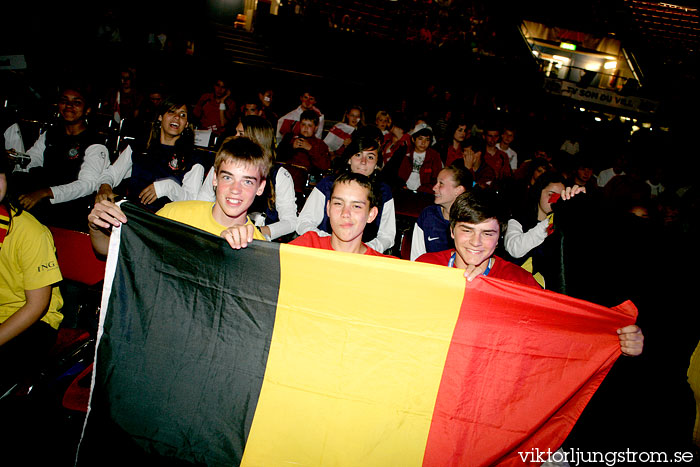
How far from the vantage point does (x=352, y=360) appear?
196 centimetres

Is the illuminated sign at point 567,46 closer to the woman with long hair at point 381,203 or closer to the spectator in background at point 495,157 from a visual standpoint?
the spectator in background at point 495,157

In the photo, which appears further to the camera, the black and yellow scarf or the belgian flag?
the black and yellow scarf

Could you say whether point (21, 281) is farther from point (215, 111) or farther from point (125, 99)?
point (125, 99)

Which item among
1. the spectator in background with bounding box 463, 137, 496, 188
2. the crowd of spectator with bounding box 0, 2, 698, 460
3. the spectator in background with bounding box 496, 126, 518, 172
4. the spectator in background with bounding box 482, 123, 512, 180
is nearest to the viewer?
the crowd of spectator with bounding box 0, 2, 698, 460

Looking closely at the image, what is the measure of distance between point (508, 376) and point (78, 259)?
Result: 9.48 feet

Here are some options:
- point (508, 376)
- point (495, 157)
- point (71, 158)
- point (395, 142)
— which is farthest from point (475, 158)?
point (71, 158)

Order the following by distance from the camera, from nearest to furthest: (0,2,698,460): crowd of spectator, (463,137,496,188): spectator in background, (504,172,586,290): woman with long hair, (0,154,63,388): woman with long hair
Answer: (0,154,63,388): woman with long hair
(0,2,698,460): crowd of spectator
(504,172,586,290): woman with long hair
(463,137,496,188): spectator in background

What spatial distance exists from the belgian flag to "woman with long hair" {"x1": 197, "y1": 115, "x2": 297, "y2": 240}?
4.84 ft

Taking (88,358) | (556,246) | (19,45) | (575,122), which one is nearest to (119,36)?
(19,45)

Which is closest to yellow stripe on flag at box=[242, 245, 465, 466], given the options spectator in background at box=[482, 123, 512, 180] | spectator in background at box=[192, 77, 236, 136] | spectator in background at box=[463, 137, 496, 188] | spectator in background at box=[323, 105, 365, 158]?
spectator in background at box=[463, 137, 496, 188]

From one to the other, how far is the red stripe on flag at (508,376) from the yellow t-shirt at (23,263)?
91.3 inches

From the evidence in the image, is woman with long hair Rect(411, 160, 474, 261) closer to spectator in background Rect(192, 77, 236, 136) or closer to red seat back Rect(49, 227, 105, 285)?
red seat back Rect(49, 227, 105, 285)

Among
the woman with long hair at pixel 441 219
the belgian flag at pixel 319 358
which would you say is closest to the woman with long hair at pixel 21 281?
the belgian flag at pixel 319 358

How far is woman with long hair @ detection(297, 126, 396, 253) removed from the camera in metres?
Answer: 3.75
